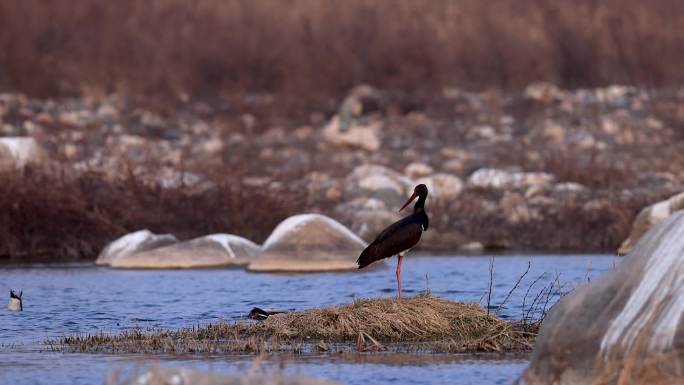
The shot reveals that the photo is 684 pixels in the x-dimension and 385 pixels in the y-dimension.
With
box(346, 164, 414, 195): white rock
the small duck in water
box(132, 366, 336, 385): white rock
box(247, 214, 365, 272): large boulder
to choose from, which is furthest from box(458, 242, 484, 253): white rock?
box(132, 366, 336, 385): white rock

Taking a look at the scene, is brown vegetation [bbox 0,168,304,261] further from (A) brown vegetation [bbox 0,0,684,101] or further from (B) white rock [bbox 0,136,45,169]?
(A) brown vegetation [bbox 0,0,684,101]

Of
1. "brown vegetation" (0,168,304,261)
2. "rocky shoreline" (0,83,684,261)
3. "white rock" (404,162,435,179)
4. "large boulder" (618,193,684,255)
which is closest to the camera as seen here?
"large boulder" (618,193,684,255)

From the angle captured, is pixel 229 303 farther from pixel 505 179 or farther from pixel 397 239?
pixel 505 179

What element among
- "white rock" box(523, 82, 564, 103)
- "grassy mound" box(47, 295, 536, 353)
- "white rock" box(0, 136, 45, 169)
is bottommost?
"grassy mound" box(47, 295, 536, 353)

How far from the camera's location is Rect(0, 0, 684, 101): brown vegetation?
130 ft

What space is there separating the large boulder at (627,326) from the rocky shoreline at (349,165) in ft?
51.6

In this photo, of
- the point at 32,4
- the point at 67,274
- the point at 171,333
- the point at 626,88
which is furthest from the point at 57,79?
the point at 171,333

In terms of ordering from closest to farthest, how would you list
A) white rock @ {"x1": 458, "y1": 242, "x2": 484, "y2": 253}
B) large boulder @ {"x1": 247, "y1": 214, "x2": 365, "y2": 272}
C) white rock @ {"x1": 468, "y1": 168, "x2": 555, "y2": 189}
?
large boulder @ {"x1": 247, "y1": 214, "x2": 365, "y2": 272} < white rock @ {"x1": 458, "y1": 242, "x2": 484, "y2": 253} < white rock @ {"x1": 468, "y1": 168, "x2": 555, "y2": 189}

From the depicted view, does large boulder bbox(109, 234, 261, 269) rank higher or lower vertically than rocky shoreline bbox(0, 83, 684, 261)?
lower

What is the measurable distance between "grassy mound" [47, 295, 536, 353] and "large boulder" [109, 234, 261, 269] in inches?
336

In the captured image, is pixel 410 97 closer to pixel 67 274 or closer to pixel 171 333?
pixel 67 274

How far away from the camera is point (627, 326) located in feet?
30.3

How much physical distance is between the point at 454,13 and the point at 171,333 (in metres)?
29.2

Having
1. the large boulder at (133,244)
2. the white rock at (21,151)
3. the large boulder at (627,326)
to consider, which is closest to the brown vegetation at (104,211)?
the white rock at (21,151)
